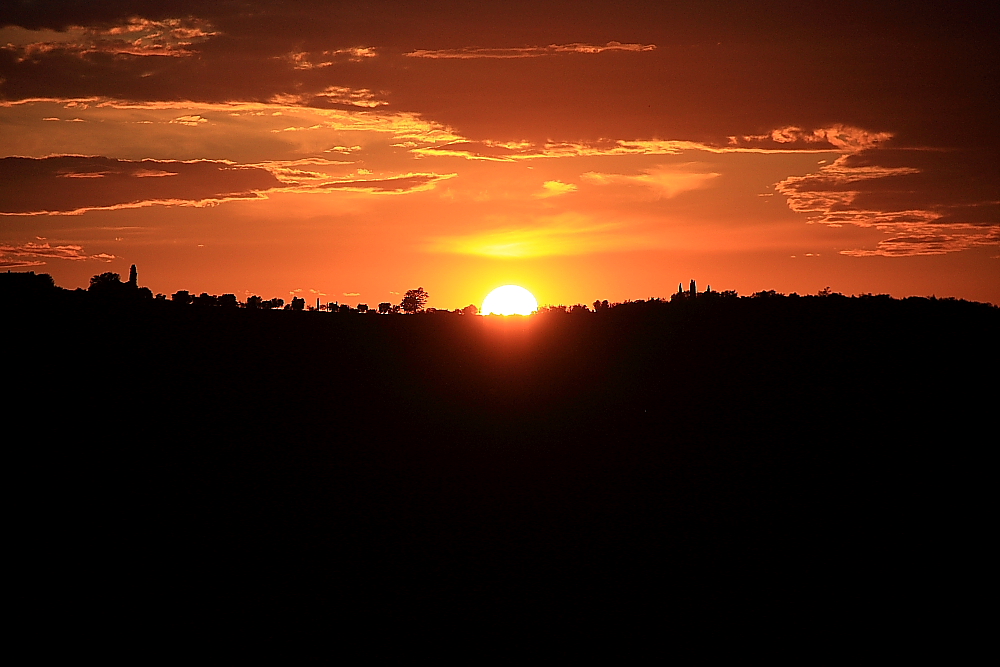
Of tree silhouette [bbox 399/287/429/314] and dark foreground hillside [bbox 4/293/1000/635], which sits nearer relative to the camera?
dark foreground hillside [bbox 4/293/1000/635]

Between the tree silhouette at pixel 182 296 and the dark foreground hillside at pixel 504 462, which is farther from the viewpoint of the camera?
the tree silhouette at pixel 182 296

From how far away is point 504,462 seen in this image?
34.6 metres

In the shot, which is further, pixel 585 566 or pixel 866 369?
pixel 866 369

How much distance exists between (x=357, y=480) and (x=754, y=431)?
14.2 meters

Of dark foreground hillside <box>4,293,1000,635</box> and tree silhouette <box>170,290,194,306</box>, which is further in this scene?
tree silhouette <box>170,290,194,306</box>

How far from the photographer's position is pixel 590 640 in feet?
83.6

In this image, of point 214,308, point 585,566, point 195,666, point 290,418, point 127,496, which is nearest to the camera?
point 195,666

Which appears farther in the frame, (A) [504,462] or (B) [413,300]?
(B) [413,300]

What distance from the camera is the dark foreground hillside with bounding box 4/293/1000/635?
2727 cm

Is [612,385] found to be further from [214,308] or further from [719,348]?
[214,308]

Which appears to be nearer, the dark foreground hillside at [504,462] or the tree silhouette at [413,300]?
the dark foreground hillside at [504,462]

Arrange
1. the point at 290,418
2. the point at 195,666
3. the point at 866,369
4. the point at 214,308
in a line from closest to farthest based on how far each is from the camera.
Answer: the point at 195,666, the point at 290,418, the point at 866,369, the point at 214,308

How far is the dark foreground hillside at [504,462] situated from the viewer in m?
27.3

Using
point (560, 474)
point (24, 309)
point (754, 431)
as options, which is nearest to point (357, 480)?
point (560, 474)
